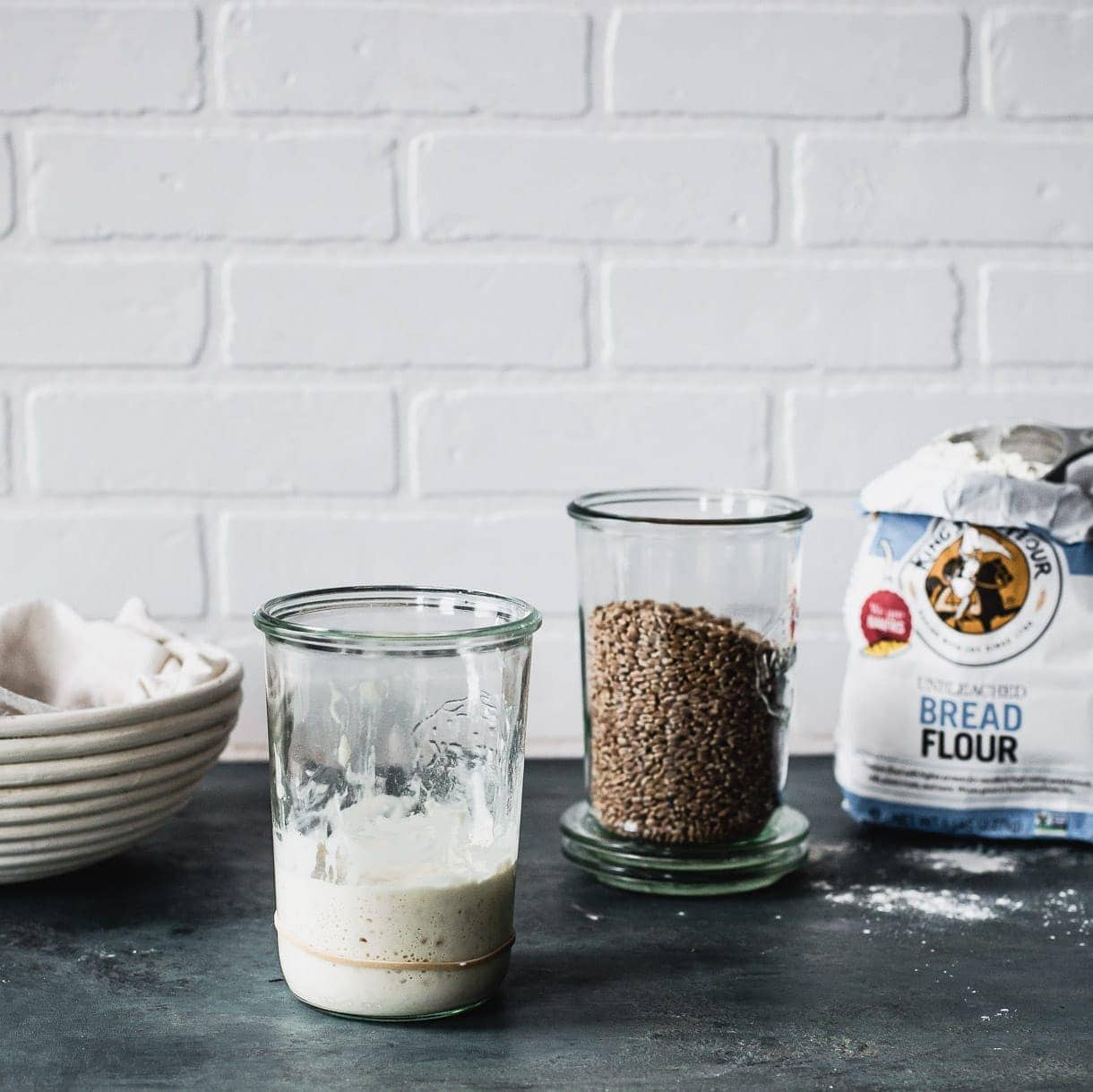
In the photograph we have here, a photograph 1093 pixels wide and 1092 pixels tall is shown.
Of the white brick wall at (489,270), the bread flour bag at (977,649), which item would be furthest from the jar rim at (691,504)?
the white brick wall at (489,270)

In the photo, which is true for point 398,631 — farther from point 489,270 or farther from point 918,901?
point 489,270

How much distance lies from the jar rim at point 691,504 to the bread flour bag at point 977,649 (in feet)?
0.36

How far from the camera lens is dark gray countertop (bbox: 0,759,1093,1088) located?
701 mm

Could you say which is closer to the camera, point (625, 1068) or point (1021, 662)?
point (625, 1068)

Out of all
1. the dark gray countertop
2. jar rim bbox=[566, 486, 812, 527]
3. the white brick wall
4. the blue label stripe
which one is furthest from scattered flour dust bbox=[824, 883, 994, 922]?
the white brick wall

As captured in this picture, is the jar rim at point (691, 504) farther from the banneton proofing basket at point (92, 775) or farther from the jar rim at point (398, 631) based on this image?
the banneton proofing basket at point (92, 775)

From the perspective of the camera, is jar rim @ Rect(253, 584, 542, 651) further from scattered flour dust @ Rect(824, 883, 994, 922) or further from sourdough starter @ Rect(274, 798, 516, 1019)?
scattered flour dust @ Rect(824, 883, 994, 922)

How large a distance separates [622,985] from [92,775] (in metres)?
0.35

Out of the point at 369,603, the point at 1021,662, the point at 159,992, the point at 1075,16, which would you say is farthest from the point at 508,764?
the point at 1075,16

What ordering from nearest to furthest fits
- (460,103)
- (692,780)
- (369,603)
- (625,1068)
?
(625,1068)
(369,603)
(692,780)
(460,103)

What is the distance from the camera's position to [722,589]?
3.15ft

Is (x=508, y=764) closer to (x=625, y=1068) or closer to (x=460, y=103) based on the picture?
(x=625, y=1068)

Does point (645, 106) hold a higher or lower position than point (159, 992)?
higher

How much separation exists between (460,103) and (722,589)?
0.53m
